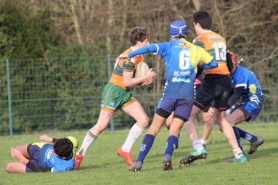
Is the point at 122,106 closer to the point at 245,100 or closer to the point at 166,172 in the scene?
the point at 166,172

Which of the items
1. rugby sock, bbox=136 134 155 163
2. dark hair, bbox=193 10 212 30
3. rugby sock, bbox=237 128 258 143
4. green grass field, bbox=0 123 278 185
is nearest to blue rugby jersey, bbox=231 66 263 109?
rugby sock, bbox=237 128 258 143

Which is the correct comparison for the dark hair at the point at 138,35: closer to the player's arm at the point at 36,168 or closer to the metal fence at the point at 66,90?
the player's arm at the point at 36,168

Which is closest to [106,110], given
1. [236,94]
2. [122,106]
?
Result: [122,106]

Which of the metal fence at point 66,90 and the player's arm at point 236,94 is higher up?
the player's arm at point 236,94

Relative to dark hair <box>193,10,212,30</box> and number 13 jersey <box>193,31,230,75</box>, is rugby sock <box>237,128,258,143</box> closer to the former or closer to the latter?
number 13 jersey <box>193,31,230,75</box>

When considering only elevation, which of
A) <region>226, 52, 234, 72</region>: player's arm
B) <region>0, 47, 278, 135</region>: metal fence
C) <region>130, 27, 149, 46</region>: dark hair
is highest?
<region>130, 27, 149, 46</region>: dark hair

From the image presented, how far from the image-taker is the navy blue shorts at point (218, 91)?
9.37 metres

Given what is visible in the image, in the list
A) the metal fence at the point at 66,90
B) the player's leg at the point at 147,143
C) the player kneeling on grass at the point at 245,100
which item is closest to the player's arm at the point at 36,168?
the player's leg at the point at 147,143

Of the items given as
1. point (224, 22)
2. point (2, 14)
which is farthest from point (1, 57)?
point (224, 22)

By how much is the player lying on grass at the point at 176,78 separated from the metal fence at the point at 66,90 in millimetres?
8952

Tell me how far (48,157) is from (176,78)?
6.64 ft

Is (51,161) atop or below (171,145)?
below

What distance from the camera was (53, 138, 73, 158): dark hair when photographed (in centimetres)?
889

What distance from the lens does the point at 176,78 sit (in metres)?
8.56
